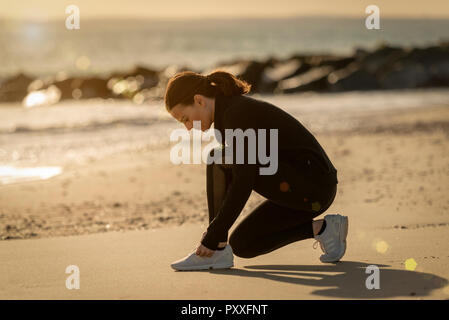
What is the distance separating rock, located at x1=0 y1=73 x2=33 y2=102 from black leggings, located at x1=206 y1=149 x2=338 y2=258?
2202 cm

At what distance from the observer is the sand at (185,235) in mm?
3658

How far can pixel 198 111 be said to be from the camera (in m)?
3.95

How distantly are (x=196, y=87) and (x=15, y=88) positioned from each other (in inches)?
982

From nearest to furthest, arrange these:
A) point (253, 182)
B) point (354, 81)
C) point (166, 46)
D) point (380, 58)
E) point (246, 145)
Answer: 1. point (246, 145)
2. point (253, 182)
3. point (354, 81)
4. point (380, 58)
5. point (166, 46)

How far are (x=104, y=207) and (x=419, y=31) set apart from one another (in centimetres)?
7725

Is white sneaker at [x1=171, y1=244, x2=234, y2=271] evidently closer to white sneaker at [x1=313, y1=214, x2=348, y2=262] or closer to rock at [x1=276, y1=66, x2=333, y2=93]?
white sneaker at [x1=313, y1=214, x2=348, y2=262]

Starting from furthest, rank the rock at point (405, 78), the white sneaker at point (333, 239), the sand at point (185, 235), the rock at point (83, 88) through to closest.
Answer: the rock at point (83, 88), the rock at point (405, 78), the white sneaker at point (333, 239), the sand at point (185, 235)

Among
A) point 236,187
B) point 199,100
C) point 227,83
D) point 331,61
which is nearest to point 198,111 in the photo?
point 199,100

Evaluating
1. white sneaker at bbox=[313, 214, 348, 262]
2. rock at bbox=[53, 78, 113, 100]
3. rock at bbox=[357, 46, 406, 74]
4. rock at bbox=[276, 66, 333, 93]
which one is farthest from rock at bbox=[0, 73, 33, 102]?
white sneaker at bbox=[313, 214, 348, 262]

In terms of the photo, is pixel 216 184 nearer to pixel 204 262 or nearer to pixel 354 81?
pixel 204 262

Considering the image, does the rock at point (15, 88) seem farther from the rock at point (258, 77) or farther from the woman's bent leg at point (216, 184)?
the woman's bent leg at point (216, 184)

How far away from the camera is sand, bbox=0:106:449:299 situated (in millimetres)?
3658

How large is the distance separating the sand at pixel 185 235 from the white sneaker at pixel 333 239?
0.22ft

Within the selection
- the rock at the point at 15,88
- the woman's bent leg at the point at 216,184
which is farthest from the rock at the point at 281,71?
the woman's bent leg at the point at 216,184
